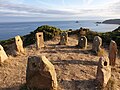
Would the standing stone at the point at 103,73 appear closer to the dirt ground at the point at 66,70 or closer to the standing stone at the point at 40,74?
the dirt ground at the point at 66,70

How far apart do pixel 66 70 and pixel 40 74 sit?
141 inches

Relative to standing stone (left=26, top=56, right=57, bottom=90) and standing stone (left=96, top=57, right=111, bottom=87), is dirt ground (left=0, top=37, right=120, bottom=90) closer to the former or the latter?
standing stone (left=96, top=57, right=111, bottom=87)

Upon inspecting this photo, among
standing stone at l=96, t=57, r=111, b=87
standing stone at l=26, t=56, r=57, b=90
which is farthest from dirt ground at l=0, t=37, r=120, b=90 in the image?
standing stone at l=26, t=56, r=57, b=90

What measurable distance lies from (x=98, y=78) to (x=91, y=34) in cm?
2029

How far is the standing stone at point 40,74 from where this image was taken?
12617mm

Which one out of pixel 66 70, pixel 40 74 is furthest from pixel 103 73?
pixel 40 74

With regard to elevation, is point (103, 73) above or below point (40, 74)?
below

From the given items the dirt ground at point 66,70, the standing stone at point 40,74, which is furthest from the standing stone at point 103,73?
the standing stone at point 40,74

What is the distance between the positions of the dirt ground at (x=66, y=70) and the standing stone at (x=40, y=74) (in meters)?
0.85

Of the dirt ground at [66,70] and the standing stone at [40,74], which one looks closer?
the standing stone at [40,74]

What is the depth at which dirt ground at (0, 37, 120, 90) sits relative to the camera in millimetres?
13681

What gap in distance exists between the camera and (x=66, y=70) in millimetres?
15906

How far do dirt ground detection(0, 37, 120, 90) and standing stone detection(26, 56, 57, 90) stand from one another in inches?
33.6

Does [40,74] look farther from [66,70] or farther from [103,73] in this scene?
[103,73]
